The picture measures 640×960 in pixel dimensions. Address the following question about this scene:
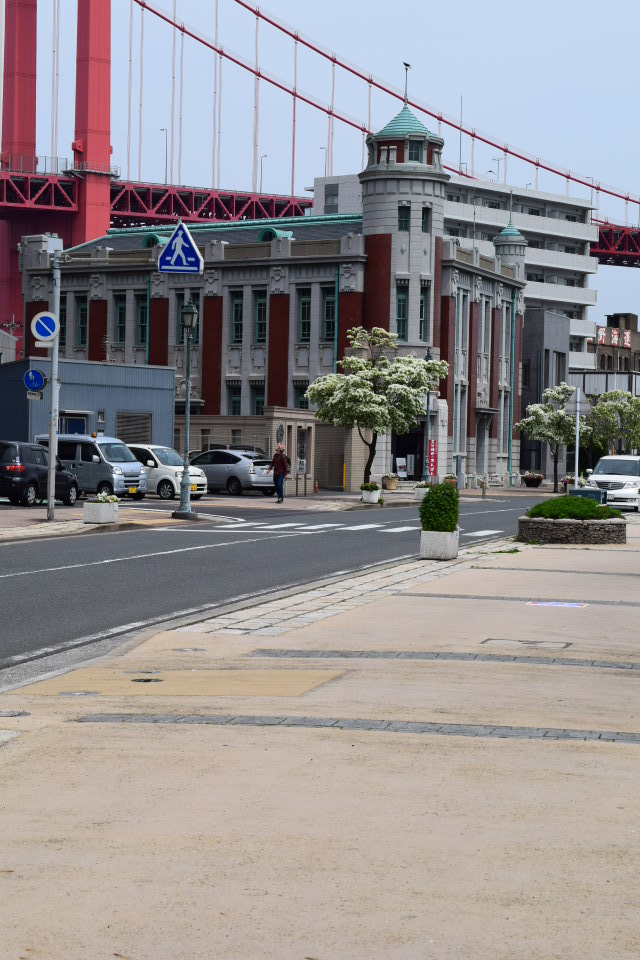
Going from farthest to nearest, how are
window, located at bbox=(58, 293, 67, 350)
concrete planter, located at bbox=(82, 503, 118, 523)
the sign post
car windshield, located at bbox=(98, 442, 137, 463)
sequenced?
window, located at bbox=(58, 293, 67, 350) < car windshield, located at bbox=(98, 442, 137, 463) < the sign post < concrete planter, located at bbox=(82, 503, 118, 523)

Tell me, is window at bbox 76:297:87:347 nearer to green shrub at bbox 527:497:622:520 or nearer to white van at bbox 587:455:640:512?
white van at bbox 587:455:640:512

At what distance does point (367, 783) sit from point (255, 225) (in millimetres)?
70055

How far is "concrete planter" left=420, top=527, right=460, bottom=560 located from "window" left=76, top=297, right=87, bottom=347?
Result: 54864 mm

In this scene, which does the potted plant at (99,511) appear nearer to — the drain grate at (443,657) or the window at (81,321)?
the drain grate at (443,657)

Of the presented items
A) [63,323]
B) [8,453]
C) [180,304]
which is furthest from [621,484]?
[63,323]

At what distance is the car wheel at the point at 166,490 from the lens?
153 ft

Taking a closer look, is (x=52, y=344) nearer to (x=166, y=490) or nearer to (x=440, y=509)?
(x=440, y=509)

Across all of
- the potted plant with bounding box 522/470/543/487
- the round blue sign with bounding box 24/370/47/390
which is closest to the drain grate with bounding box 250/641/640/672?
the round blue sign with bounding box 24/370/47/390

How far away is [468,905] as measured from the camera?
5.05m

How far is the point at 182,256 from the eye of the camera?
37625 mm

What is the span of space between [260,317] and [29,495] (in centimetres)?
3420

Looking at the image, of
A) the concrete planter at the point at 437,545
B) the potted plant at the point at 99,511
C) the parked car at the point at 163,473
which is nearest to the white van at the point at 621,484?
the parked car at the point at 163,473

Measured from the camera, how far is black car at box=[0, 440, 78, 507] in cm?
3762

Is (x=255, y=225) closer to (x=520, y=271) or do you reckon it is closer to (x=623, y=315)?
(x=520, y=271)
